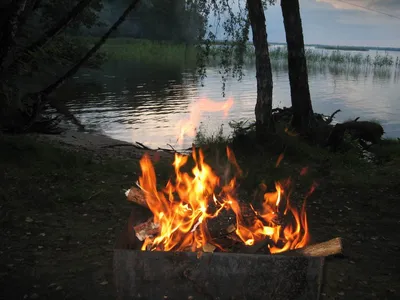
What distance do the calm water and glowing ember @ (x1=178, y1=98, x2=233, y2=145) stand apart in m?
0.33

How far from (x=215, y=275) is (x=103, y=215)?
13.7 feet

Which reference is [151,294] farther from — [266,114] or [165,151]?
[165,151]

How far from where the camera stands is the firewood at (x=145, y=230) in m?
4.64

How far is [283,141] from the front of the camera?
12562mm

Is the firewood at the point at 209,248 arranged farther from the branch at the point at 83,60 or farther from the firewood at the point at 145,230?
the branch at the point at 83,60

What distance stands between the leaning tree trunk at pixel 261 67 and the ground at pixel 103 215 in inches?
41.9

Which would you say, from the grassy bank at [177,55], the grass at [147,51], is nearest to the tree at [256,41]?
the grassy bank at [177,55]

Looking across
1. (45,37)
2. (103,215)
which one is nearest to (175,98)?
A: (45,37)

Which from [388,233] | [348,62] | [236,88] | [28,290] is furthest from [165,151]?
[348,62]

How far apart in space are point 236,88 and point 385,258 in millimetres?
34550

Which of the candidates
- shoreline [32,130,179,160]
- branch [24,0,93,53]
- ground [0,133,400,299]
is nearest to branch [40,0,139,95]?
branch [24,0,93,53]

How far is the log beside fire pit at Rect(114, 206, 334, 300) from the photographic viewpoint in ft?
13.1

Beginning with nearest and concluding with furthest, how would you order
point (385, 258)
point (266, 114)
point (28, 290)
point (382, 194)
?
point (28, 290) → point (385, 258) → point (382, 194) → point (266, 114)

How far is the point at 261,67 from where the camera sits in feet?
38.9
